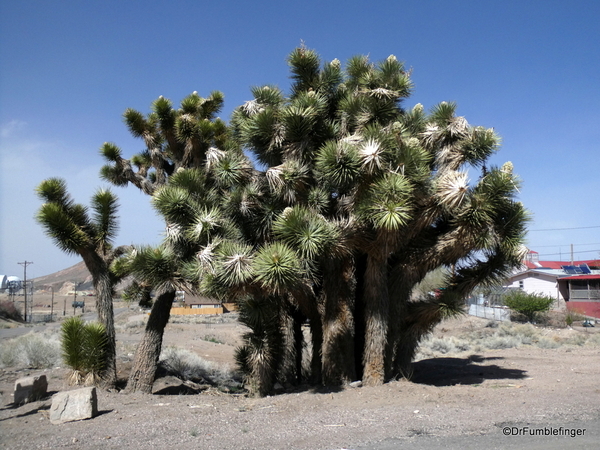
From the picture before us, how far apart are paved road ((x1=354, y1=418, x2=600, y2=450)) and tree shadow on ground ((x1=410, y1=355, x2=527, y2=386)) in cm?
508

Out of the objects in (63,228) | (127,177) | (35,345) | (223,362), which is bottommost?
(223,362)

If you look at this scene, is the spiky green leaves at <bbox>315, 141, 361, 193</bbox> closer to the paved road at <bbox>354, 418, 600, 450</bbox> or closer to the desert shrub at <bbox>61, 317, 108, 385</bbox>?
the paved road at <bbox>354, 418, 600, 450</bbox>

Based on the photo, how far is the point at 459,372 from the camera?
540 inches

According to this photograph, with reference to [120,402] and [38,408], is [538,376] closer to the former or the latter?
[120,402]

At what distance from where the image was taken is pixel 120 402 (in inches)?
394

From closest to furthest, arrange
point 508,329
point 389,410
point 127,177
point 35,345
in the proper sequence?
1. point 389,410
2. point 127,177
3. point 35,345
4. point 508,329

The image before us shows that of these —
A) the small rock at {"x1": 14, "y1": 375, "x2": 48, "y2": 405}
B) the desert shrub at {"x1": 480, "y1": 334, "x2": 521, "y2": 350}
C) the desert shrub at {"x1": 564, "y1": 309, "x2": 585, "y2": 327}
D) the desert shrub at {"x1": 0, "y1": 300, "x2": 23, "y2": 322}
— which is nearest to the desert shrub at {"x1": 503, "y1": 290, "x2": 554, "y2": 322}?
the desert shrub at {"x1": 564, "y1": 309, "x2": 585, "y2": 327}

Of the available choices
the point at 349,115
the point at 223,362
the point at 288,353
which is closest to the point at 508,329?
the point at 223,362

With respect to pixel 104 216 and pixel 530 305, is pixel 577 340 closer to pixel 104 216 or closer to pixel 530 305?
pixel 530 305

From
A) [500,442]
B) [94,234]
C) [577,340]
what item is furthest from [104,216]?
[577,340]

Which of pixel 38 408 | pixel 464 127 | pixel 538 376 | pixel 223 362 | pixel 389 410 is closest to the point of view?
pixel 389 410

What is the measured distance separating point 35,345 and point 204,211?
9.03 m

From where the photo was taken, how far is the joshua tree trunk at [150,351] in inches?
472

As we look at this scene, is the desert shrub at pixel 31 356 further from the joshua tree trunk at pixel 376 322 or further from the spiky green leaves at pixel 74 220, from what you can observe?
the joshua tree trunk at pixel 376 322
